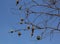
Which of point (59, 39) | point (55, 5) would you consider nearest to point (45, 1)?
point (55, 5)

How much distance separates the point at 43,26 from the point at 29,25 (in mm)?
57

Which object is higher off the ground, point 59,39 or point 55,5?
point 55,5

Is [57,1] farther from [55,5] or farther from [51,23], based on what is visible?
[51,23]

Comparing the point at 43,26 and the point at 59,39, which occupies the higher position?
the point at 43,26

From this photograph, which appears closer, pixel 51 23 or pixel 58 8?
pixel 58 8

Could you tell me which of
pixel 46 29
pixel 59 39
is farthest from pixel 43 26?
pixel 59 39

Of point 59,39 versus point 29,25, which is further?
point 59,39

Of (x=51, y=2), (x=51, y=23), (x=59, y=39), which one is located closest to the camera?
(x=51, y=2)

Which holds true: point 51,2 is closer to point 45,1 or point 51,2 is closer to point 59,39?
point 45,1

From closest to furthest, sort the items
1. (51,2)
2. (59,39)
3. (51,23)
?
(51,2), (51,23), (59,39)

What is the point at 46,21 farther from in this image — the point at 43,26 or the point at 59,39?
the point at 59,39

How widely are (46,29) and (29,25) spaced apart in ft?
0.23

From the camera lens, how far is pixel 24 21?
58cm

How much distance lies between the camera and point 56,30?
54 cm
